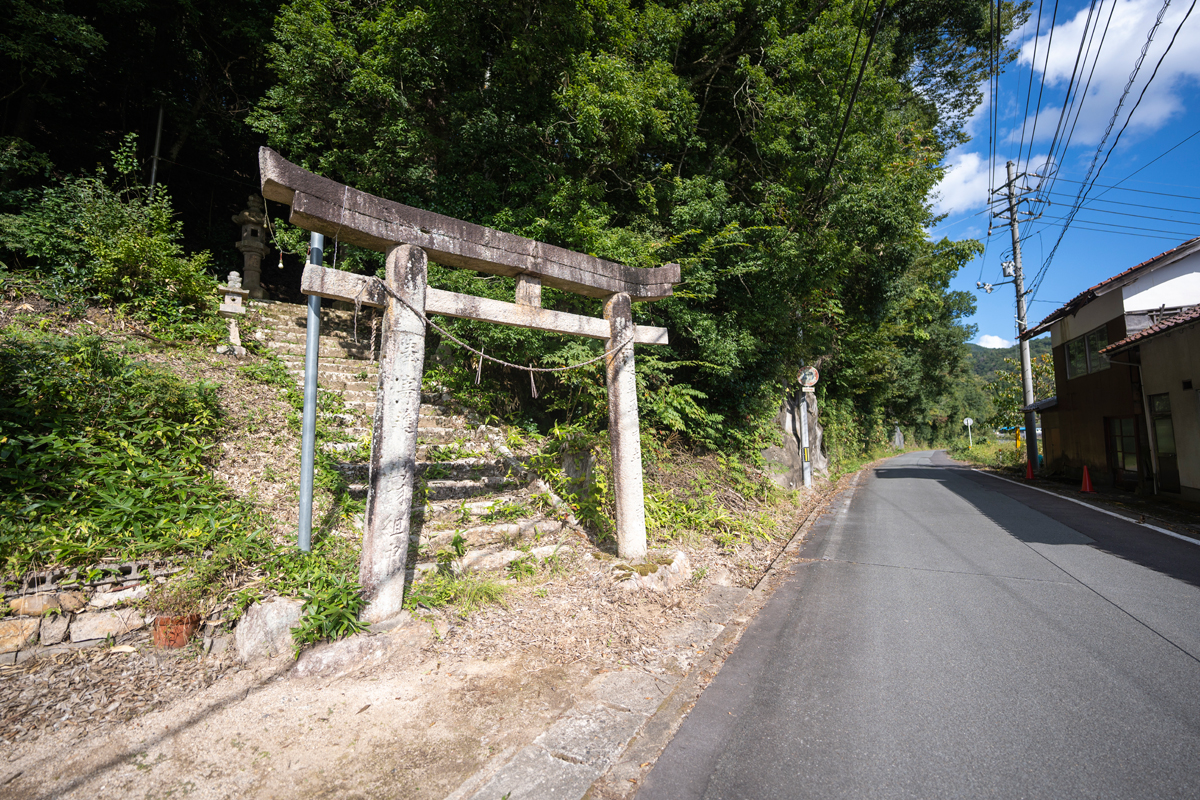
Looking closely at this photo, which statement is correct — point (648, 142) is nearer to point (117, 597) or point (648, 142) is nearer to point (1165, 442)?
point (117, 597)

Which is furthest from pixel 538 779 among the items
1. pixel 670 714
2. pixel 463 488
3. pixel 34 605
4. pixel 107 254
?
pixel 107 254

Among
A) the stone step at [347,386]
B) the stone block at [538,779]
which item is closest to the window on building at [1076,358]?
the stone block at [538,779]

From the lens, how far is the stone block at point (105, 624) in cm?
333

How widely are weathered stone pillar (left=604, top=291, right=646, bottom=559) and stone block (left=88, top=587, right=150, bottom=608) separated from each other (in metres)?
4.00

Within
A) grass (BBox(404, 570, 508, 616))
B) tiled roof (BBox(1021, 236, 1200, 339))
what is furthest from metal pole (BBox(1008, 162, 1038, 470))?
grass (BBox(404, 570, 508, 616))

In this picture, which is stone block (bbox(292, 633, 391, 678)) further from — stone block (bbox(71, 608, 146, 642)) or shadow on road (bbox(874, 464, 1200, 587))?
shadow on road (bbox(874, 464, 1200, 587))

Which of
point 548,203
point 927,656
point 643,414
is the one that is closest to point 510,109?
point 548,203

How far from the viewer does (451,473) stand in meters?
6.18

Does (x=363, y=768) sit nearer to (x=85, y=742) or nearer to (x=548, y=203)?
(x=85, y=742)

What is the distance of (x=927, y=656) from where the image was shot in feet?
12.1

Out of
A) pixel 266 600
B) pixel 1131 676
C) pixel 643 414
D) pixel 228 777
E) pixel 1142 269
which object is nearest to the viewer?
pixel 228 777

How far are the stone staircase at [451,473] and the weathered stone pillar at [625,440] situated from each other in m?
0.88

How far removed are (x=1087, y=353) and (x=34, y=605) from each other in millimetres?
20855

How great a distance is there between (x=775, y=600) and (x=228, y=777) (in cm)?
457
